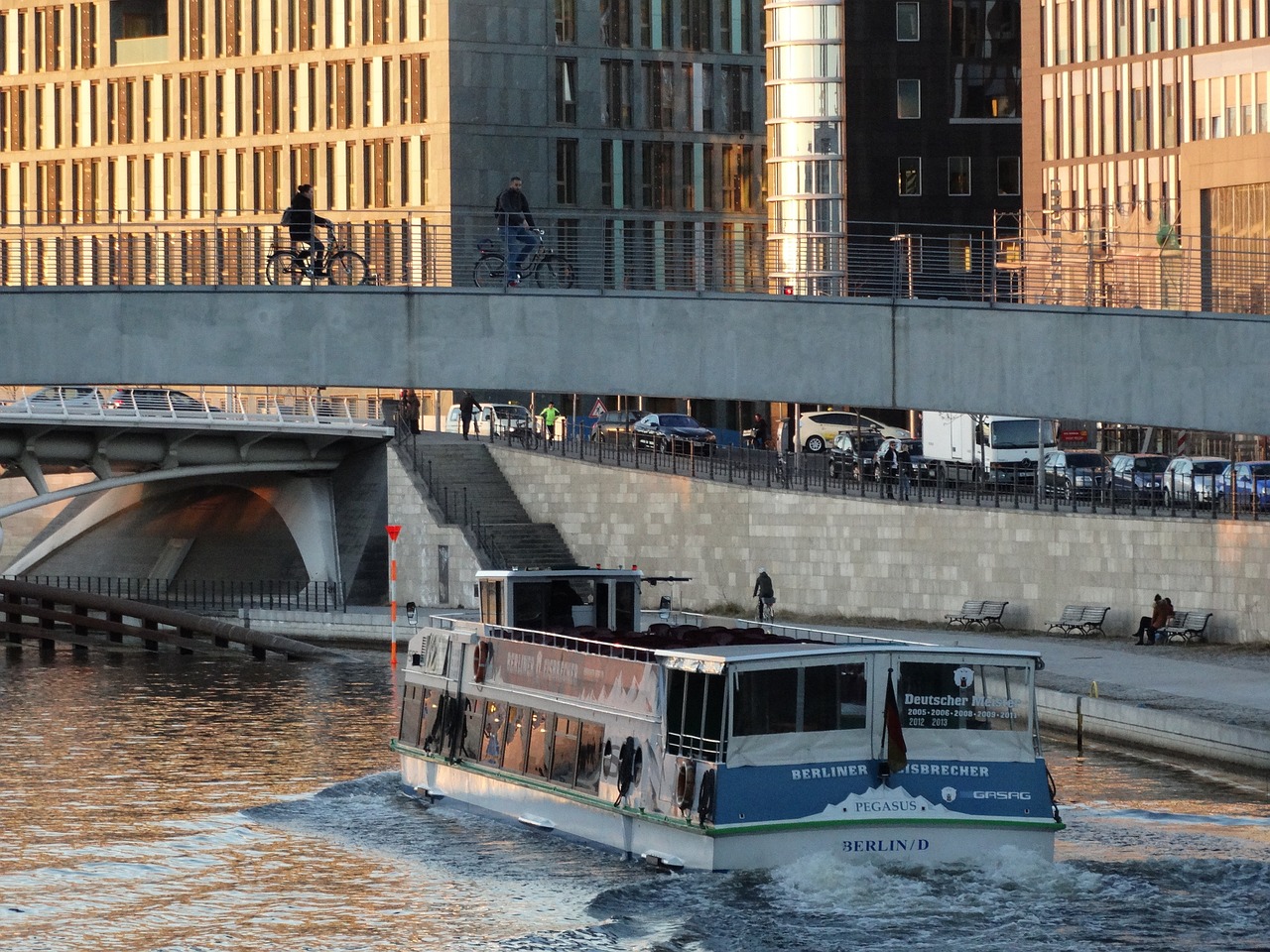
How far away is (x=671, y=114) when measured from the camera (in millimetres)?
112688

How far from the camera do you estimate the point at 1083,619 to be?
57281 millimetres

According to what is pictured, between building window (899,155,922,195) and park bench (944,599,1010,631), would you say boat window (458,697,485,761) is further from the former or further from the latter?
building window (899,155,922,195)

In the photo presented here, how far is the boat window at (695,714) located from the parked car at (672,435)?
135ft

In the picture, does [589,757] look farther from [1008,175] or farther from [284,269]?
[1008,175]

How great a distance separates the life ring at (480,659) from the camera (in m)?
37.3

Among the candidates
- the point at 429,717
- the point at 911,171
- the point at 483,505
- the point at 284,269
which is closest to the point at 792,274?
the point at 284,269

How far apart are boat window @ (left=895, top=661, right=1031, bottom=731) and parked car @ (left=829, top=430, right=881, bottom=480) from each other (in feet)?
118

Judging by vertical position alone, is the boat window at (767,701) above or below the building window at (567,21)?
below

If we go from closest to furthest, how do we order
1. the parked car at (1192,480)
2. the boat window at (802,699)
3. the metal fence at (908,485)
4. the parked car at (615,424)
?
the boat window at (802,699) < the metal fence at (908,485) < the parked car at (1192,480) < the parked car at (615,424)

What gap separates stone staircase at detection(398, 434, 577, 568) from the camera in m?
72.4

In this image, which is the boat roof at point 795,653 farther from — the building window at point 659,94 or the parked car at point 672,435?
the building window at point 659,94

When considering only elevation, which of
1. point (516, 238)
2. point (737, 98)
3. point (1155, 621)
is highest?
point (737, 98)

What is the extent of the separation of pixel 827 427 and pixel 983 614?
2734cm

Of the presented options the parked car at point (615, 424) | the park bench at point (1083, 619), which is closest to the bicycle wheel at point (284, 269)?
the park bench at point (1083, 619)
